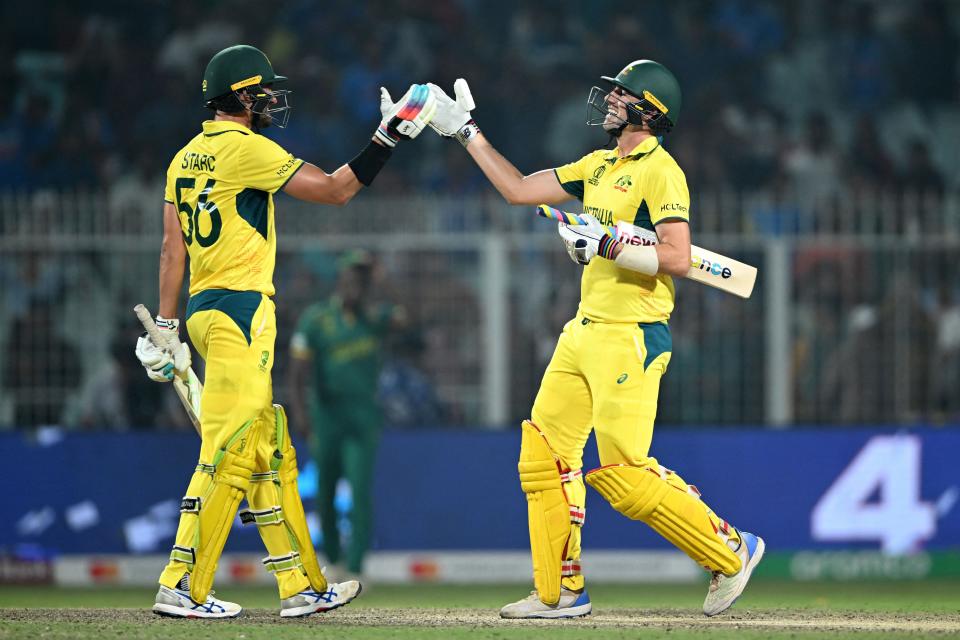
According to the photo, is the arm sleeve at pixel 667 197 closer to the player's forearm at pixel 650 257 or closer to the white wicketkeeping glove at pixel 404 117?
the player's forearm at pixel 650 257

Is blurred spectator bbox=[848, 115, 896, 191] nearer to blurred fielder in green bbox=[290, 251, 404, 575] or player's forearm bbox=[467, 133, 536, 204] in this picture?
blurred fielder in green bbox=[290, 251, 404, 575]

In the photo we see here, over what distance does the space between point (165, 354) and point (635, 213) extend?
216 centimetres

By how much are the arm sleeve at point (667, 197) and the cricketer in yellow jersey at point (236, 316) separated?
1080mm

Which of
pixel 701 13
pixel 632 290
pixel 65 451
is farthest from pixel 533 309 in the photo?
pixel 701 13

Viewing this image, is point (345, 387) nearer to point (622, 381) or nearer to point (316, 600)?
point (316, 600)

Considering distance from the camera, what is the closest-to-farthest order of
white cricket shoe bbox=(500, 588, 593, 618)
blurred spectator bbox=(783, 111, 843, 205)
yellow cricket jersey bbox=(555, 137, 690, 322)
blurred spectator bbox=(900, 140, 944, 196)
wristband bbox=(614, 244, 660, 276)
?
wristband bbox=(614, 244, 660, 276) → yellow cricket jersey bbox=(555, 137, 690, 322) → white cricket shoe bbox=(500, 588, 593, 618) → blurred spectator bbox=(900, 140, 944, 196) → blurred spectator bbox=(783, 111, 843, 205)

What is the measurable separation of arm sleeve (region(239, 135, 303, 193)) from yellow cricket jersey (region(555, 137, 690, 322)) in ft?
4.53

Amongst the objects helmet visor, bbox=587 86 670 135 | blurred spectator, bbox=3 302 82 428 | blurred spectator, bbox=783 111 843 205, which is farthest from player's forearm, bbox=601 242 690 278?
blurred spectator, bbox=783 111 843 205

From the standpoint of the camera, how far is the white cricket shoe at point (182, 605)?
643 cm

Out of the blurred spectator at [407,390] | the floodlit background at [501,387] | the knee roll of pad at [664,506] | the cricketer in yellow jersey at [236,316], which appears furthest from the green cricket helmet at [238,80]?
the blurred spectator at [407,390]

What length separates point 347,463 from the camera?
10.1 m

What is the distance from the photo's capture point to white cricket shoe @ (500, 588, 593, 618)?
673cm

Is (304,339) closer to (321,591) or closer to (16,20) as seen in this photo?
(321,591)

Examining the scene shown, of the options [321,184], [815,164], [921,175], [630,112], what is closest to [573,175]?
[630,112]
